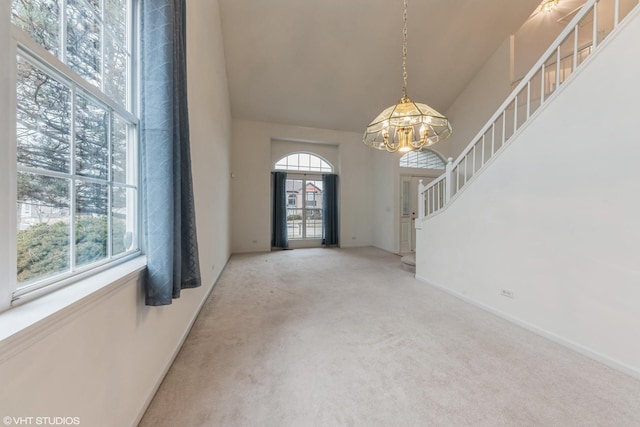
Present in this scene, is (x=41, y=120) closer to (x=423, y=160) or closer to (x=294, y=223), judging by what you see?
(x=294, y=223)

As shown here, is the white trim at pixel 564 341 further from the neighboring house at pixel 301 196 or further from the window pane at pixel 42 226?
the neighboring house at pixel 301 196

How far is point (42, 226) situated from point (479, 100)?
284 inches

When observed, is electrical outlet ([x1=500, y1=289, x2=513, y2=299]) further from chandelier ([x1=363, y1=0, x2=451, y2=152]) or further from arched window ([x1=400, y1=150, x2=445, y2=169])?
arched window ([x1=400, y1=150, x2=445, y2=169])

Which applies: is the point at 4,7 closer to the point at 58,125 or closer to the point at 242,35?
the point at 58,125

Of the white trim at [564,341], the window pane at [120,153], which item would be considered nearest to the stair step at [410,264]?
the white trim at [564,341]

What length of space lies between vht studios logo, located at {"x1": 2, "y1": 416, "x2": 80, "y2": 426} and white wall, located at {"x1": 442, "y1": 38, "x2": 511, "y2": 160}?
700cm

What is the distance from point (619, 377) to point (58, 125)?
3548mm

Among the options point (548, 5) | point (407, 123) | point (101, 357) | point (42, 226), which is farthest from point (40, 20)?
point (548, 5)

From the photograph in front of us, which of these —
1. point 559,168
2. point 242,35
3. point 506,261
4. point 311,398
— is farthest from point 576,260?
point 242,35

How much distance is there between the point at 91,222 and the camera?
3.80 ft

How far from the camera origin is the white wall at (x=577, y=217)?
177 cm

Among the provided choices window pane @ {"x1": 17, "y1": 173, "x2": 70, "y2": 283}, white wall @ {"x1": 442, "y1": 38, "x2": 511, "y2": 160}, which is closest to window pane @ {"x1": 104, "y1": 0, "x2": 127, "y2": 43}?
window pane @ {"x1": 17, "y1": 173, "x2": 70, "y2": 283}

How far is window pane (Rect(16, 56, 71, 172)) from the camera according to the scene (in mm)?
803

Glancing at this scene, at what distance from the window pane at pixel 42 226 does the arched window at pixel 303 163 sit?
5782 mm
